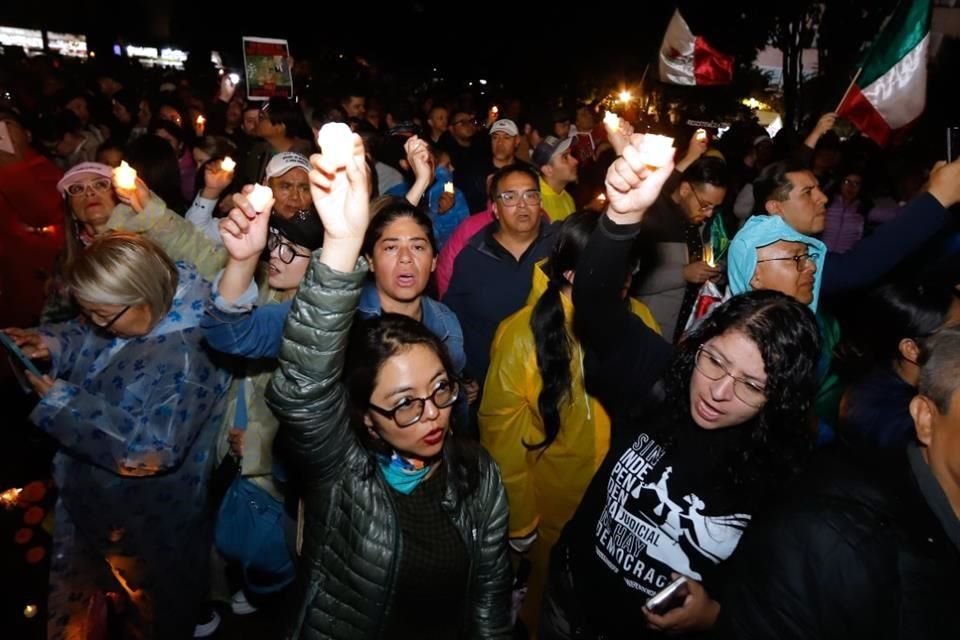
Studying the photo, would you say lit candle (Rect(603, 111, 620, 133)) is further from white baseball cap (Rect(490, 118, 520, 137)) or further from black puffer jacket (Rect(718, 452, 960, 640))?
white baseball cap (Rect(490, 118, 520, 137))

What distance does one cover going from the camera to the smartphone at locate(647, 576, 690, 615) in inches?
80.7

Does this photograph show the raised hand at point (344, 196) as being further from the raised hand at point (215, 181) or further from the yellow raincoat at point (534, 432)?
the raised hand at point (215, 181)

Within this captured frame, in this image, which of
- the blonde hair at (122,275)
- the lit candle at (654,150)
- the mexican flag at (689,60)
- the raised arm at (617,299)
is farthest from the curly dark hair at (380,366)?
the mexican flag at (689,60)

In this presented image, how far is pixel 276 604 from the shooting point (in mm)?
3844

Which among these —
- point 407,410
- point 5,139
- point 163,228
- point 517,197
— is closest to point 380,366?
point 407,410

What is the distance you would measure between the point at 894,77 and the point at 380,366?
454cm

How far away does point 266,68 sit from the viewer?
786cm

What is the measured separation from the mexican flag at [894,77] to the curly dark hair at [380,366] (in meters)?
4.02

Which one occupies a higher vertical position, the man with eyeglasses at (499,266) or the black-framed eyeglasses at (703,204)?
the black-framed eyeglasses at (703,204)

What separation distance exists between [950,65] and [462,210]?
27.6m

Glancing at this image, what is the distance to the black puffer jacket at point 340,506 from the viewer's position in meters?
1.77

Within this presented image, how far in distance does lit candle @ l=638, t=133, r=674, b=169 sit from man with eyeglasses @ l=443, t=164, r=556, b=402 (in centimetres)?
243

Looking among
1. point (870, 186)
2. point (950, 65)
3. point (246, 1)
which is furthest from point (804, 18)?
point (246, 1)

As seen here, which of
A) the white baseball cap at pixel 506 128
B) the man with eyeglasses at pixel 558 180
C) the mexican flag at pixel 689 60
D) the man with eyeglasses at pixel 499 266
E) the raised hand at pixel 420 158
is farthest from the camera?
the mexican flag at pixel 689 60
